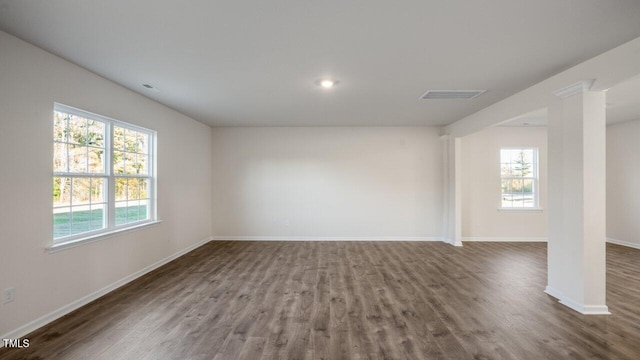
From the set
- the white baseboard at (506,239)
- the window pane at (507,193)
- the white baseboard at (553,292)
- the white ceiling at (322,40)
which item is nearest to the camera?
the white ceiling at (322,40)

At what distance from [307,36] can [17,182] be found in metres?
2.80

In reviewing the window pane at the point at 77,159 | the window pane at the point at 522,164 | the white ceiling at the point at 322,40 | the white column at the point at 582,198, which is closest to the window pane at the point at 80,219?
the window pane at the point at 77,159

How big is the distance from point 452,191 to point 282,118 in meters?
3.90

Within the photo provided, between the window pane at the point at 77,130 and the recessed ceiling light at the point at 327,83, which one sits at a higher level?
the recessed ceiling light at the point at 327,83

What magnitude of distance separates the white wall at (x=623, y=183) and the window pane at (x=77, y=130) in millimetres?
9342

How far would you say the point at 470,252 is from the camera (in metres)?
5.07

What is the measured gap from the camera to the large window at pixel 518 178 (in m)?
6.07

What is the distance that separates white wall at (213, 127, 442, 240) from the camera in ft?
20.2

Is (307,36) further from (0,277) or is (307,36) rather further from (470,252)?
(470,252)

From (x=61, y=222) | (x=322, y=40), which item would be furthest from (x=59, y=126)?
(x=322, y=40)

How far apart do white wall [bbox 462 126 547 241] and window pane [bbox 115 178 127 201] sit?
253 inches

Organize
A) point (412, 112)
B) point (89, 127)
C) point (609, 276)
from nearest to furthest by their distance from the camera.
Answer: point (89, 127) → point (609, 276) → point (412, 112)

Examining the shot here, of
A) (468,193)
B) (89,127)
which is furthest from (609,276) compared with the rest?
(89,127)

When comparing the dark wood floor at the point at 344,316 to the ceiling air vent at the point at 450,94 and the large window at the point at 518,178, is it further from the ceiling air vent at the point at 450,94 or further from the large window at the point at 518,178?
the ceiling air vent at the point at 450,94
